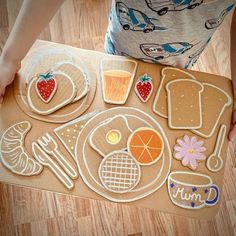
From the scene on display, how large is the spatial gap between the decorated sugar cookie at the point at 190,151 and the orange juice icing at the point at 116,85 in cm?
13

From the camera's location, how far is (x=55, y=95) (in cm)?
56

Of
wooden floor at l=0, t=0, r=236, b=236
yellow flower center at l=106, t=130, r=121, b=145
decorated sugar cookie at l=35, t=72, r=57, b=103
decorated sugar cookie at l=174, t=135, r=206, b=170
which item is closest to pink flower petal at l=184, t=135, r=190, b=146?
decorated sugar cookie at l=174, t=135, r=206, b=170

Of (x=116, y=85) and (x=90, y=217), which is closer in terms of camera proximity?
(x=116, y=85)

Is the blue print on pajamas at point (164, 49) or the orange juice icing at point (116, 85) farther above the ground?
the blue print on pajamas at point (164, 49)

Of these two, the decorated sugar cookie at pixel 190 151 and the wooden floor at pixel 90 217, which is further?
the wooden floor at pixel 90 217

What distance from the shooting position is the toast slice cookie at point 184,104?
1.90 ft

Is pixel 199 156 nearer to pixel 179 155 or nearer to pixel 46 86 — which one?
pixel 179 155

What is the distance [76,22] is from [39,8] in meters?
0.74

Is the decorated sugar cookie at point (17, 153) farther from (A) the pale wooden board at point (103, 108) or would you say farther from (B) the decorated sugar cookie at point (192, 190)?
(B) the decorated sugar cookie at point (192, 190)

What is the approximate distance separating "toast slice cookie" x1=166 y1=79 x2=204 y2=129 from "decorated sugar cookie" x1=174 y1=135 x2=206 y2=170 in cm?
3

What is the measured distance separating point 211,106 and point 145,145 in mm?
150

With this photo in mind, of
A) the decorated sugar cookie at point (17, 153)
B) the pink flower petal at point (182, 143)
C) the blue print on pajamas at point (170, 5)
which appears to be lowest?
the pink flower petal at point (182, 143)

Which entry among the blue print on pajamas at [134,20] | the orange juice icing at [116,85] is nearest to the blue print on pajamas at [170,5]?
the blue print on pajamas at [134,20]

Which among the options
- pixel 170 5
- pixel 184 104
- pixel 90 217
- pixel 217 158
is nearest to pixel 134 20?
pixel 170 5
